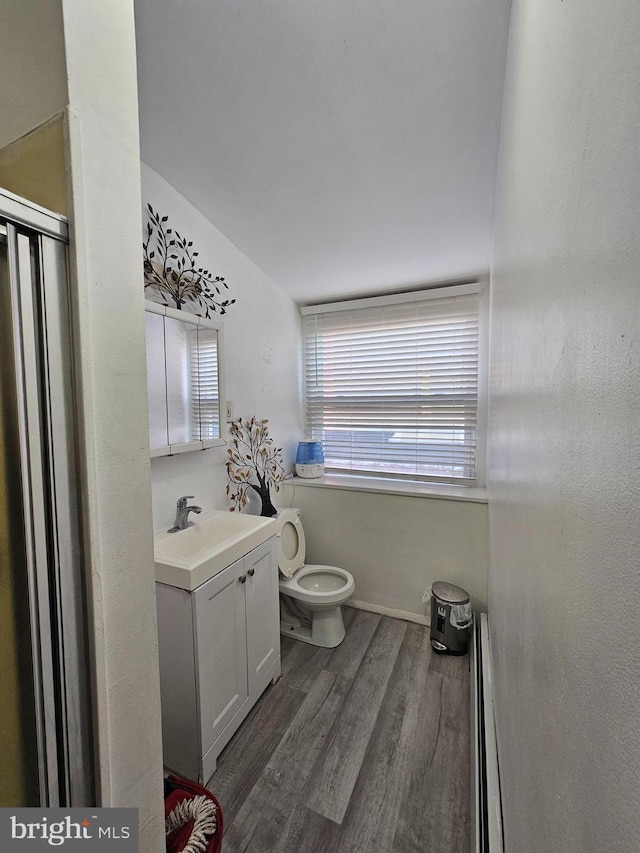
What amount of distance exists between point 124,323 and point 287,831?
166 centimetres

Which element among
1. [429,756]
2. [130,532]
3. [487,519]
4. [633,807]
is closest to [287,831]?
[429,756]

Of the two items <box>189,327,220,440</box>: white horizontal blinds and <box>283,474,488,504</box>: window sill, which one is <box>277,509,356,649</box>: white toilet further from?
<box>189,327,220,440</box>: white horizontal blinds

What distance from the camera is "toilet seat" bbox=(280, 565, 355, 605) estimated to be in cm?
192

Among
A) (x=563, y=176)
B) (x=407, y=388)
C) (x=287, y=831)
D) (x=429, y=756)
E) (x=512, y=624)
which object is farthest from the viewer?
(x=407, y=388)

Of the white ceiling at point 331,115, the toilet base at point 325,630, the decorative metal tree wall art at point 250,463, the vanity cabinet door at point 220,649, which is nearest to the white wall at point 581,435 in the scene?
the white ceiling at point 331,115

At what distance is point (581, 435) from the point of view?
365 mm

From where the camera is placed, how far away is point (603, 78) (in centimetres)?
31

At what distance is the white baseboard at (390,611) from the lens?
2.18 meters

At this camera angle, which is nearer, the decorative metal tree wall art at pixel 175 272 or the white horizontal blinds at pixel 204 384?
the decorative metal tree wall art at pixel 175 272

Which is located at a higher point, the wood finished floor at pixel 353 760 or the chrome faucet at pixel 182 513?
the chrome faucet at pixel 182 513

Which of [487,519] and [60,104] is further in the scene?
[487,519]

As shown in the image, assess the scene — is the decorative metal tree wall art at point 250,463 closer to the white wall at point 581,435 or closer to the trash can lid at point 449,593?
the trash can lid at point 449,593

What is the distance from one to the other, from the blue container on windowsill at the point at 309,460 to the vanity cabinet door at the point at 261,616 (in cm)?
96

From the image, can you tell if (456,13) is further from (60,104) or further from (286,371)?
(286,371)
